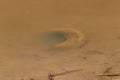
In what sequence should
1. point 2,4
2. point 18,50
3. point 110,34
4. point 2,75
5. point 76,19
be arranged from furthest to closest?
point 2,4 → point 76,19 → point 110,34 → point 18,50 → point 2,75

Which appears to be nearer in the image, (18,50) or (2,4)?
(18,50)

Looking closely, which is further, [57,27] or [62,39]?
[57,27]

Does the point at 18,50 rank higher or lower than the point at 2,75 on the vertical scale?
higher

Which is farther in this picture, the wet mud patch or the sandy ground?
the wet mud patch

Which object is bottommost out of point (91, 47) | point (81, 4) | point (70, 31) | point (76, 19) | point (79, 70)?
point (79, 70)

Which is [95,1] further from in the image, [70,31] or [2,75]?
[2,75]

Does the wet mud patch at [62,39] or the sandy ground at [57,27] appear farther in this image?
the wet mud patch at [62,39]

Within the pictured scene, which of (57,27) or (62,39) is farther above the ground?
(57,27)

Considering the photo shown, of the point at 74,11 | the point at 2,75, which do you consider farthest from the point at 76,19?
the point at 2,75
